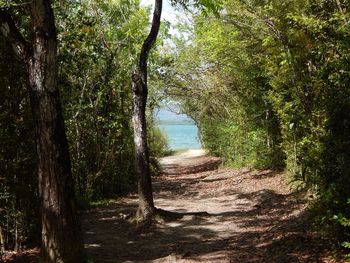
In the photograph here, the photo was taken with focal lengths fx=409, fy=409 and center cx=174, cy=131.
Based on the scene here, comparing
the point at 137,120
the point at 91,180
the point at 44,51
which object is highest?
the point at 44,51

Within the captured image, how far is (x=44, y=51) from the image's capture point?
564 cm

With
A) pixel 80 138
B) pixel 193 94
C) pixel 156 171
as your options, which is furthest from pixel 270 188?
pixel 193 94

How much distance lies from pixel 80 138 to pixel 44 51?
7.71 m

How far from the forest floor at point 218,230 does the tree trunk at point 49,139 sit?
1.11m

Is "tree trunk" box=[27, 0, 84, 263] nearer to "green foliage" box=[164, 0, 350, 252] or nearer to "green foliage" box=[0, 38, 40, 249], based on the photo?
"green foliage" box=[0, 38, 40, 249]

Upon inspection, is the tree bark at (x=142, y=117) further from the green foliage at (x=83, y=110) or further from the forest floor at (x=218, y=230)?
the green foliage at (x=83, y=110)

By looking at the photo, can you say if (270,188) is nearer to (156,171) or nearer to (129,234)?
(129,234)

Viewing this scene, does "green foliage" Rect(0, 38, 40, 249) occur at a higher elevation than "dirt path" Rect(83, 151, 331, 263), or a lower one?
higher

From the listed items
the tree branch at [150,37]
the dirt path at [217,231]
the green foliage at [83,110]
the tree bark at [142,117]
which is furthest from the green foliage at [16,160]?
the tree branch at [150,37]

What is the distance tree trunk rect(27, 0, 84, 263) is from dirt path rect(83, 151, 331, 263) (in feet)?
4.80

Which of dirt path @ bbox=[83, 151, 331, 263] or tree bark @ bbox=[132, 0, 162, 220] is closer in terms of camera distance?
dirt path @ bbox=[83, 151, 331, 263]

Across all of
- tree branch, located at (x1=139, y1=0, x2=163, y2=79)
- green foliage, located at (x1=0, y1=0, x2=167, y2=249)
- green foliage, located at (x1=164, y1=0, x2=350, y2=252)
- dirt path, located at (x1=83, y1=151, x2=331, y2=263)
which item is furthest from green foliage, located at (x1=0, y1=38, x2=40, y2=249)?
green foliage, located at (x1=164, y1=0, x2=350, y2=252)

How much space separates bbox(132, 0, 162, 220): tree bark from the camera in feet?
30.6

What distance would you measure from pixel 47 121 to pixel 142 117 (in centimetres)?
402
